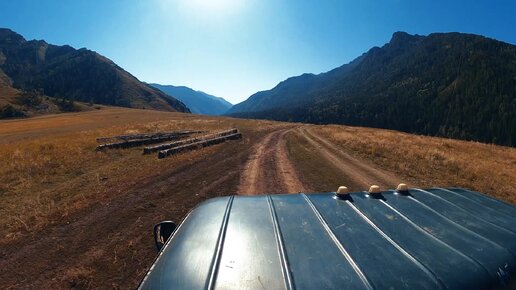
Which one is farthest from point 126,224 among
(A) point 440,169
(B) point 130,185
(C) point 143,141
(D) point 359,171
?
(C) point 143,141

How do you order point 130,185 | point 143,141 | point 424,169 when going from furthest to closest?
point 143,141
point 424,169
point 130,185

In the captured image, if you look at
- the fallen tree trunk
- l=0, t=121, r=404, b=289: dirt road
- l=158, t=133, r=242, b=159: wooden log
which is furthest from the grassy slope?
the fallen tree trunk

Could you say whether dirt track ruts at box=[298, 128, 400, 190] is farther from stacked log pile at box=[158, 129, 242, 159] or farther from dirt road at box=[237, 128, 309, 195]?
stacked log pile at box=[158, 129, 242, 159]

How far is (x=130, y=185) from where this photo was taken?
13508 millimetres

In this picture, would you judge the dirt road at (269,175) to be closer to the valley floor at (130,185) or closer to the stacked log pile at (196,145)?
the valley floor at (130,185)

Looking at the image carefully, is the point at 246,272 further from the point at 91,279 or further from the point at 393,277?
the point at 91,279

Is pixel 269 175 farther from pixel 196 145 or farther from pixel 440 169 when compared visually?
pixel 440 169

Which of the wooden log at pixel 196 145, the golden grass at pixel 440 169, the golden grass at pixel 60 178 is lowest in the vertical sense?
the golden grass at pixel 60 178

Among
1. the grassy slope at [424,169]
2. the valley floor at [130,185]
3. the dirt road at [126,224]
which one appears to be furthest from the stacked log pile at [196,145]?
the grassy slope at [424,169]

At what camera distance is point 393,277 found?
→ 94.6 inches

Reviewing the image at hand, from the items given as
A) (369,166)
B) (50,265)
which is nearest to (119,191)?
(50,265)

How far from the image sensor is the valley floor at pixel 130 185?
23.2 feet

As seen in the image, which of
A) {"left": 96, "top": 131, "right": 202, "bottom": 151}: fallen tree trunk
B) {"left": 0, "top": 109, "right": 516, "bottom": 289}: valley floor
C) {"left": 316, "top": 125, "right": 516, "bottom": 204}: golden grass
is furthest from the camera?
{"left": 96, "top": 131, "right": 202, "bottom": 151}: fallen tree trunk

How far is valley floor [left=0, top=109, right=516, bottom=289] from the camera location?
7.08m
